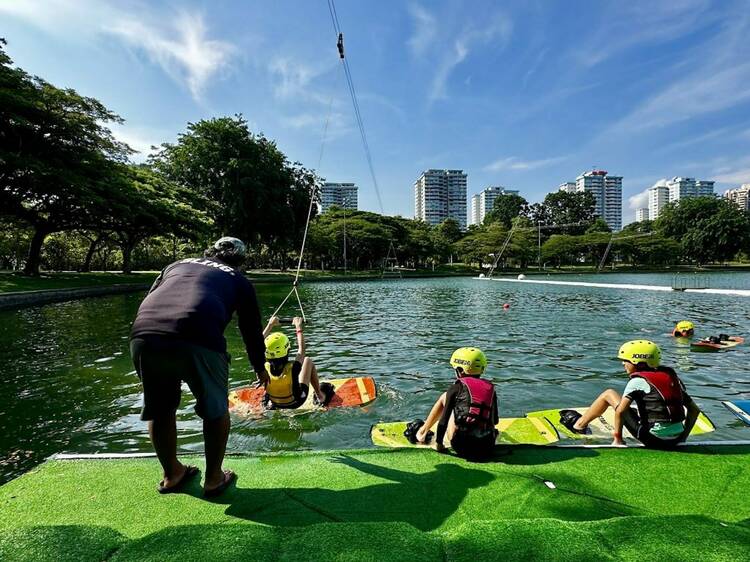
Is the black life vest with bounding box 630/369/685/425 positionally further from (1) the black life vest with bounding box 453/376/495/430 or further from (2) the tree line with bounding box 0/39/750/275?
(2) the tree line with bounding box 0/39/750/275

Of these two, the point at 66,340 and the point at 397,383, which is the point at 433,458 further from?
the point at 66,340

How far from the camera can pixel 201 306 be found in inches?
141

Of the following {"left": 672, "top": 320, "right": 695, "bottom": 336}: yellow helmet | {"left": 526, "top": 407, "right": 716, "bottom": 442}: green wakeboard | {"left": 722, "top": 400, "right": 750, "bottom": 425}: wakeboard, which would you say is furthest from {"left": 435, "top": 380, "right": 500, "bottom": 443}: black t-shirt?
{"left": 672, "top": 320, "right": 695, "bottom": 336}: yellow helmet

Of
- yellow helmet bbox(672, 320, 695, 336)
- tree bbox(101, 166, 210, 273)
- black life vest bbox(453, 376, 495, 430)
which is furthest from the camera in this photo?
tree bbox(101, 166, 210, 273)

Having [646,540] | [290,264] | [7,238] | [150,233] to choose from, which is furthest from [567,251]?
[646,540]

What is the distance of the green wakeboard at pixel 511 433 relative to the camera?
5.89m

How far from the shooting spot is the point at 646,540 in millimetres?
3021

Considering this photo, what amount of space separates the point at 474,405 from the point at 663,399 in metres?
2.26

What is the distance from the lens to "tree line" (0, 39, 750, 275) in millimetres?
30859

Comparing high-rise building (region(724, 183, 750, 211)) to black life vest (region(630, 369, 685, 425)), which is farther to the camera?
high-rise building (region(724, 183, 750, 211))

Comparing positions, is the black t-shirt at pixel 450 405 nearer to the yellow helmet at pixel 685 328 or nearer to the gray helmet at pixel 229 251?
the gray helmet at pixel 229 251

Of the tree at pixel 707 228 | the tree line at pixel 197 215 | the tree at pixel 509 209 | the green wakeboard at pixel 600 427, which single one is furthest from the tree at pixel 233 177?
the tree at pixel 707 228

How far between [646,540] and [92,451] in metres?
6.69

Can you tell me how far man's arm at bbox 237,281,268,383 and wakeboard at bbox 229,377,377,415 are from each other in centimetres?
389
